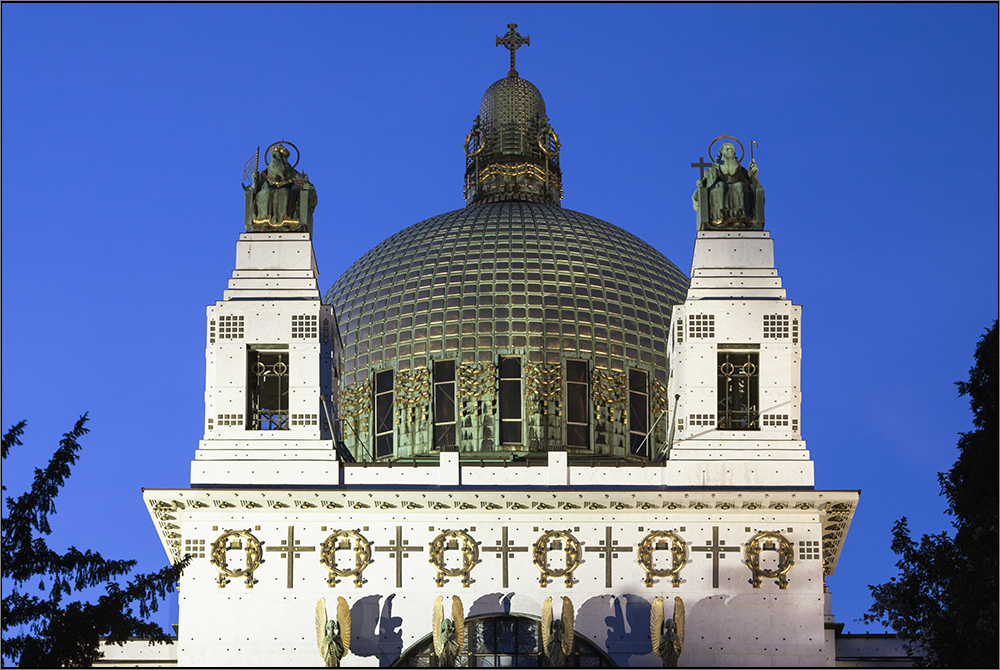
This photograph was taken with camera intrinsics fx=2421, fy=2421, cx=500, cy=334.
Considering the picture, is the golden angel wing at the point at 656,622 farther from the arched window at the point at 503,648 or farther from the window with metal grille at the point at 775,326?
the window with metal grille at the point at 775,326

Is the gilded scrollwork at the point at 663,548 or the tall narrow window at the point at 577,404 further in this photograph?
the tall narrow window at the point at 577,404

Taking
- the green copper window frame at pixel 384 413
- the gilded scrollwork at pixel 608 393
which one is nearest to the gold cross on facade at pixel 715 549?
the gilded scrollwork at pixel 608 393

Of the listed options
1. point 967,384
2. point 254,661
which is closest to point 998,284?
point 967,384

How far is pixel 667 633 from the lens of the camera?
57.9m

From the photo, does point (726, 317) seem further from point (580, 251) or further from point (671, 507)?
point (580, 251)

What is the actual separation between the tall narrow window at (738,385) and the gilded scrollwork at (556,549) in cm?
536

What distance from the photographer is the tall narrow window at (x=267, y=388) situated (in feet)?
205

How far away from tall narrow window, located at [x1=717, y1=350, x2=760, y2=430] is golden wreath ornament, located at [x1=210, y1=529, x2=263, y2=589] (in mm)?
12303

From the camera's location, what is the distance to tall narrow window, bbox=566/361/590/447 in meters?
68.3

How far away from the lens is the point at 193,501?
197 ft

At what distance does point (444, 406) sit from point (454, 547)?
9539mm

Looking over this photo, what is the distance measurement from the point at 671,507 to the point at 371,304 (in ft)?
50.7

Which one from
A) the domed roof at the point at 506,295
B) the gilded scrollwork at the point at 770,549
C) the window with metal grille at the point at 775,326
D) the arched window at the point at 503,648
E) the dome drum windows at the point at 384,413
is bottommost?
the arched window at the point at 503,648

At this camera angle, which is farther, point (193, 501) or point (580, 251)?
point (580, 251)
